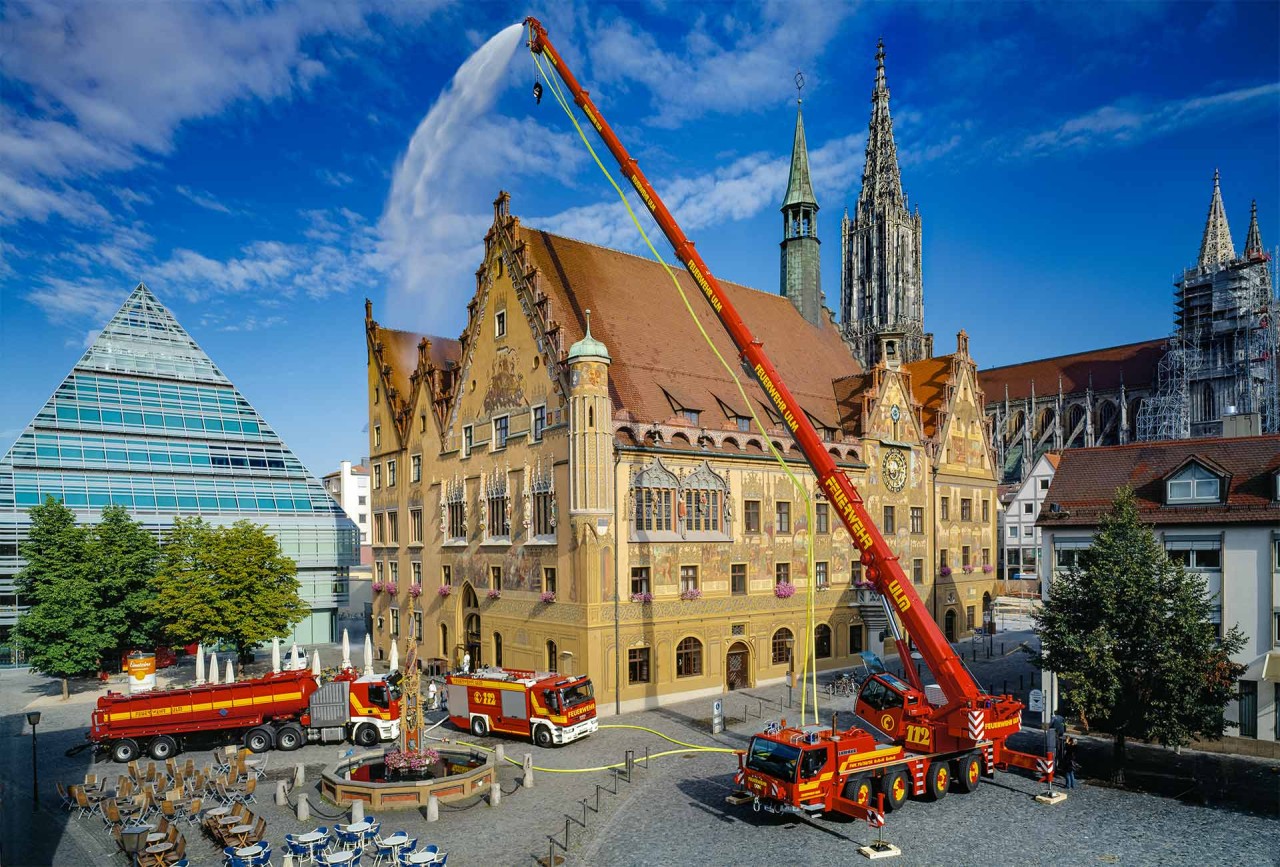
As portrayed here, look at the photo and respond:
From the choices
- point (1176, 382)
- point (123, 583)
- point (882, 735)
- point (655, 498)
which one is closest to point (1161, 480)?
point (882, 735)

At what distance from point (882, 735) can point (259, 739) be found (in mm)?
20461

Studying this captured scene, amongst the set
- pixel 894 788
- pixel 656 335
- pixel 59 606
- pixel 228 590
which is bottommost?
pixel 894 788

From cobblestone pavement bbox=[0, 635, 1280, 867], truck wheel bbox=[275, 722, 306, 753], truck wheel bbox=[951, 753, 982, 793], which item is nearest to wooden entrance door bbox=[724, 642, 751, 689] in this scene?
cobblestone pavement bbox=[0, 635, 1280, 867]

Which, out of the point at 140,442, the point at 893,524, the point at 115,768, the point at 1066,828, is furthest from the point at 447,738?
the point at 140,442

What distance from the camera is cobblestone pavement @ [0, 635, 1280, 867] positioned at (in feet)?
62.8

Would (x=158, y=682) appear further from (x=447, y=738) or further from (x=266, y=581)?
(x=447, y=738)

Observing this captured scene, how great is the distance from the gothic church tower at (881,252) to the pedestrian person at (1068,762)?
109 m

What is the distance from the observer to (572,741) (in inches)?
1181

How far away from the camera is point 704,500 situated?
38844 mm

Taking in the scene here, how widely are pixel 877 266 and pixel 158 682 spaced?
379 feet

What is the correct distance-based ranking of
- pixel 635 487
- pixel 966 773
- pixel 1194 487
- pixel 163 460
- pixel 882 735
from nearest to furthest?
pixel 966 773 < pixel 882 735 < pixel 1194 487 < pixel 635 487 < pixel 163 460

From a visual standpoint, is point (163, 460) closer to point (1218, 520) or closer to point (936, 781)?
point (936, 781)

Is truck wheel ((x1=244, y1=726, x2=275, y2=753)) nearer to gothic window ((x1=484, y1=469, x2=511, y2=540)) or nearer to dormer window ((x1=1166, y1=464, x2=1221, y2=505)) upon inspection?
gothic window ((x1=484, y1=469, x2=511, y2=540))

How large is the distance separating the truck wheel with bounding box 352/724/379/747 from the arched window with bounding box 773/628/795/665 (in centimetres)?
1875
